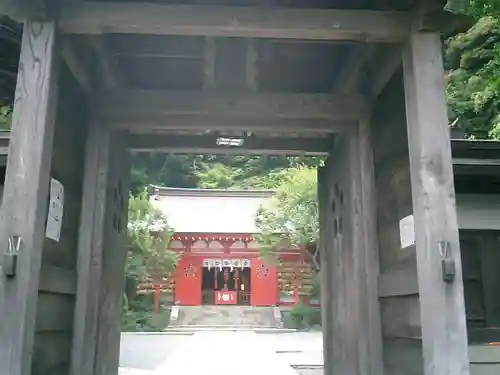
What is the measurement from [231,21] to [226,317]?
19858 mm

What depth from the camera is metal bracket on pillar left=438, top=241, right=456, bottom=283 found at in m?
2.08

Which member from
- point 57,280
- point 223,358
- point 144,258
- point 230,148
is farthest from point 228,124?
point 144,258

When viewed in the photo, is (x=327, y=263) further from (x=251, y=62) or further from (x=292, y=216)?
(x=292, y=216)

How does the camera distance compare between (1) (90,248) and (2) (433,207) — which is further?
(1) (90,248)

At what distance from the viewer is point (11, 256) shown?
1995 millimetres

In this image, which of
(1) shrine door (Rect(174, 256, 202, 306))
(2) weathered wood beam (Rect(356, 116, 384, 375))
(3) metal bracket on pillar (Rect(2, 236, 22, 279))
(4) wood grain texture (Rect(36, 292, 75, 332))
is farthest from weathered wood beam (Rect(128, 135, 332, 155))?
(1) shrine door (Rect(174, 256, 202, 306))

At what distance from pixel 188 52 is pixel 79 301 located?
157 centimetres

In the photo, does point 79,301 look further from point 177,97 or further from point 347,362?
point 347,362

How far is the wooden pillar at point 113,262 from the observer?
10.5 feet

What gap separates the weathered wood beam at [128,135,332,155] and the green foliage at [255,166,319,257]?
11.7 meters

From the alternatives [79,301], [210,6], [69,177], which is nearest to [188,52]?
[210,6]

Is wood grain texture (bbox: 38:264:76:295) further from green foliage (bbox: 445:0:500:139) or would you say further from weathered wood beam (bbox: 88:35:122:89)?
green foliage (bbox: 445:0:500:139)

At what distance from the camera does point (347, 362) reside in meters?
3.29

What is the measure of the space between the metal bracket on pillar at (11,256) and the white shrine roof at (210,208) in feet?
63.2
